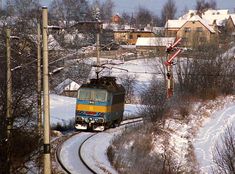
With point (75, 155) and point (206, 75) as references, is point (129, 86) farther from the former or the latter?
point (75, 155)

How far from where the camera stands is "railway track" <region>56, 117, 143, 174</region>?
20.5 metres

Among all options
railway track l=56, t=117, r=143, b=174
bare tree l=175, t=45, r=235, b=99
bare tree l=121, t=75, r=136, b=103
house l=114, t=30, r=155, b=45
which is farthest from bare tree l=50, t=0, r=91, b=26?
railway track l=56, t=117, r=143, b=174

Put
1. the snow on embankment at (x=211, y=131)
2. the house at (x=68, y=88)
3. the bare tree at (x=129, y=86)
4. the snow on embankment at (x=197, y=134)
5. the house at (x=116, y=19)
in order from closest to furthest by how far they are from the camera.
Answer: the snow on embankment at (x=197, y=134), the snow on embankment at (x=211, y=131), the house at (x=68, y=88), the bare tree at (x=129, y=86), the house at (x=116, y=19)

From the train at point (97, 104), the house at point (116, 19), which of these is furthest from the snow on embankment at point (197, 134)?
the house at point (116, 19)

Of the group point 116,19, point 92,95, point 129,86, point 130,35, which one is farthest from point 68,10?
point 92,95

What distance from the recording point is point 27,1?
59.1 m

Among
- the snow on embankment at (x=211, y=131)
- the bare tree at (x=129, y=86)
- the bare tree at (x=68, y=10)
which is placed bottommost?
the bare tree at (x=129, y=86)

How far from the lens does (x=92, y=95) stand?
23422 millimetres

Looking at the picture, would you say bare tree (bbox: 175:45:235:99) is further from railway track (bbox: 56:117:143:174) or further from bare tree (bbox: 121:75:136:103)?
railway track (bbox: 56:117:143:174)

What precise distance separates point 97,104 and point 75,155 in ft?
8.90

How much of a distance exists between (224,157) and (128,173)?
13.8 feet

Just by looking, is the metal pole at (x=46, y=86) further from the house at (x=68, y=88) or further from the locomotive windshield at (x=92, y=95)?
the house at (x=68, y=88)

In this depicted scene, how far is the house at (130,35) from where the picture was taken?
10150 centimetres

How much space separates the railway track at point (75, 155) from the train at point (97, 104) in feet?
4.74
